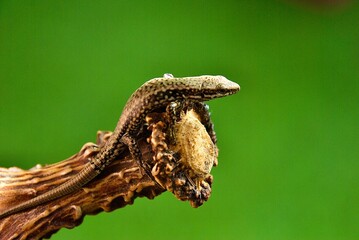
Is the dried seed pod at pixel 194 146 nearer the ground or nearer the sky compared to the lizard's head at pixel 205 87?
nearer the ground

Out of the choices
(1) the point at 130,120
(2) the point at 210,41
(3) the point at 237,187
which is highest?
(2) the point at 210,41

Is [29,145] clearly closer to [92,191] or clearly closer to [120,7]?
[120,7]

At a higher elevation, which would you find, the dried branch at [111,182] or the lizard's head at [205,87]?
the lizard's head at [205,87]

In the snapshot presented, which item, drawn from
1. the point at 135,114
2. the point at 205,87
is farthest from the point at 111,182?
the point at 205,87

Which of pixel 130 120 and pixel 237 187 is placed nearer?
pixel 130 120

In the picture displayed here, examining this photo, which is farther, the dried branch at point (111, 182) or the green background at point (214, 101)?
the green background at point (214, 101)

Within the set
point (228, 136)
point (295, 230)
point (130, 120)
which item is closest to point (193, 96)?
point (130, 120)

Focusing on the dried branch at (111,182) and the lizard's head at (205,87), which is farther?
the lizard's head at (205,87)

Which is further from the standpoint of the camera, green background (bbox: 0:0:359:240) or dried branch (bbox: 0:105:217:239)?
green background (bbox: 0:0:359:240)
